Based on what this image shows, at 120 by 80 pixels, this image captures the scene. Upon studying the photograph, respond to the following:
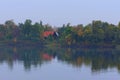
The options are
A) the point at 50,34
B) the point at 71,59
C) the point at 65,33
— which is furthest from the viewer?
the point at 50,34

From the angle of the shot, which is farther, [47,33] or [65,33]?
[47,33]

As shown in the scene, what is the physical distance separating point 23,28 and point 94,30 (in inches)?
304

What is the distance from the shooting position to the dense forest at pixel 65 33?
33344 mm

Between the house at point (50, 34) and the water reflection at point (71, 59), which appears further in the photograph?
the house at point (50, 34)

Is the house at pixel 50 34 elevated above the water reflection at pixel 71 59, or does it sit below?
above

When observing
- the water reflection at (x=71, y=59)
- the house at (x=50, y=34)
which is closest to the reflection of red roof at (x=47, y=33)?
the house at (x=50, y=34)

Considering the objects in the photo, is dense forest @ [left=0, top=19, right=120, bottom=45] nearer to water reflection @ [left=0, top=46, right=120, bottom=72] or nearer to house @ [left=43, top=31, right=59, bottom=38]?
house @ [left=43, top=31, right=59, bottom=38]

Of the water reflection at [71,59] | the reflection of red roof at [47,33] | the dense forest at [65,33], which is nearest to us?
the water reflection at [71,59]

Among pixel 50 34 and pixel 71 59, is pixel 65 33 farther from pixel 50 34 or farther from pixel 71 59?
pixel 71 59

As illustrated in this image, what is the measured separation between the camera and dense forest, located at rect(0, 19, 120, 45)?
33344 millimetres

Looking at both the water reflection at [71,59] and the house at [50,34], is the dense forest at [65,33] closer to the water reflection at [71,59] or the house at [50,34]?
the house at [50,34]

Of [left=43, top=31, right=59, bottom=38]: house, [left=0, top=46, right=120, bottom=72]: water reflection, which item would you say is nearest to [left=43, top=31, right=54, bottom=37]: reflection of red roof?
[left=43, top=31, right=59, bottom=38]: house

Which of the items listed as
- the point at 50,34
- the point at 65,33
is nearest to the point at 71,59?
the point at 65,33

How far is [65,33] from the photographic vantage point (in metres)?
36.3
